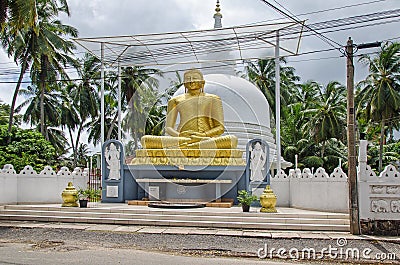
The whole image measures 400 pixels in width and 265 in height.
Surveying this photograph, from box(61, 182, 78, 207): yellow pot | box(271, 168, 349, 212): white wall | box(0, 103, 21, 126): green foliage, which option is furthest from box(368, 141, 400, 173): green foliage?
box(0, 103, 21, 126): green foliage

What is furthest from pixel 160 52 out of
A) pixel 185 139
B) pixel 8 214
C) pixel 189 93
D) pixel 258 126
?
pixel 8 214

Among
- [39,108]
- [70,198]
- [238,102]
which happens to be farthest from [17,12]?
[39,108]

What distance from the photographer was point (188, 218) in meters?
11.4

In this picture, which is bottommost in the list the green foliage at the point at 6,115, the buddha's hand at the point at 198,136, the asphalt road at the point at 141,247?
the asphalt road at the point at 141,247

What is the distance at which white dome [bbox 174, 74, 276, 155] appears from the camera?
20.6 m

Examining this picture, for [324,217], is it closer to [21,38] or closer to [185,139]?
[185,139]

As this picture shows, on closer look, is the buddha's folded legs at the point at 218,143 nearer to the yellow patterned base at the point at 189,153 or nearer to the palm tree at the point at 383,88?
the yellow patterned base at the point at 189,153

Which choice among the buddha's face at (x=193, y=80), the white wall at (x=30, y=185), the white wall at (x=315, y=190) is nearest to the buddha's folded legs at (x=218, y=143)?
the white wall at (x=315, y=190)

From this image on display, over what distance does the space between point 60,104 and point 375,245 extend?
29064mm

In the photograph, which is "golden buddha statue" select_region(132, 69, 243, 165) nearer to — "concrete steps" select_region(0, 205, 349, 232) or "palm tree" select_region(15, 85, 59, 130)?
"concrete steps" select_region(0, 205, 349, 232)

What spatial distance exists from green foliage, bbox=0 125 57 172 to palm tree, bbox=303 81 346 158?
17318mm

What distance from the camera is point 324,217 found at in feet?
36.3

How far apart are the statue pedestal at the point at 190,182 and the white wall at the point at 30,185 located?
254cm

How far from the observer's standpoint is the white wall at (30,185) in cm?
1463
